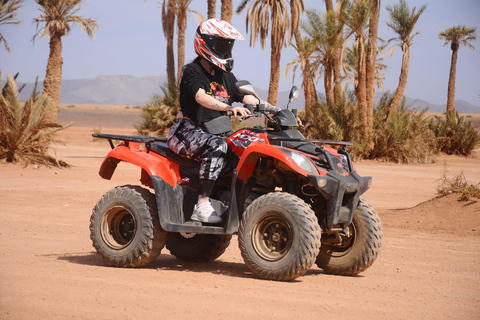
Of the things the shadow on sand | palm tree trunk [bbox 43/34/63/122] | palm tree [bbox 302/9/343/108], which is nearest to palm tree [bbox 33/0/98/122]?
palm tree trunk [bbox 43/34/63/122]

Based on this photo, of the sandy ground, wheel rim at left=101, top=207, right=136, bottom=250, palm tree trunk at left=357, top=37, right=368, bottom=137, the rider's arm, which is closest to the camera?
the sandy ground

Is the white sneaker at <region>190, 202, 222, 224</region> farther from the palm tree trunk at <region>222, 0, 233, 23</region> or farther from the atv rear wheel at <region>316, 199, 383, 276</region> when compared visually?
the palm tree trunk at <region>222, 0, 233, 23</region>

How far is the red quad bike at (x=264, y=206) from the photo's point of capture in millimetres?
6277

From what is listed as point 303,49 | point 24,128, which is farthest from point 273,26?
point 24,128

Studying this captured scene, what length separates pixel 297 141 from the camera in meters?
6.63

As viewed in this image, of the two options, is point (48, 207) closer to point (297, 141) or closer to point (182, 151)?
point (182, 151)

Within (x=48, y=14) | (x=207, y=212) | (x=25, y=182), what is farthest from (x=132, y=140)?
(x=48, y=14)

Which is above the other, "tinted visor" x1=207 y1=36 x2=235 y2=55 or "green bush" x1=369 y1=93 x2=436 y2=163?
"tinted visor" x1=207 y1=36 x2=235 y2=55

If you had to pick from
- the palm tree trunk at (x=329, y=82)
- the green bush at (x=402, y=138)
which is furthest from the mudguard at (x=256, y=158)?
the palm tree trunk at (x=329, y=82)

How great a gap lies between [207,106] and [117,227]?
5.84 ft

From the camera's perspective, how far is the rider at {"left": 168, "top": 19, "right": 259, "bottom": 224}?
22.5 feet

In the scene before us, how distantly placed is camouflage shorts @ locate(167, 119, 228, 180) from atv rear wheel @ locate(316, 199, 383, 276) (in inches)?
59.4

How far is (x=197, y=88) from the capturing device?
692cm

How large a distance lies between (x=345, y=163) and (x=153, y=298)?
2453mm
